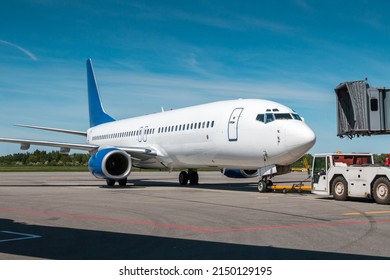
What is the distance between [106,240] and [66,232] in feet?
4.37

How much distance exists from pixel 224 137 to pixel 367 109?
6564 millimetres

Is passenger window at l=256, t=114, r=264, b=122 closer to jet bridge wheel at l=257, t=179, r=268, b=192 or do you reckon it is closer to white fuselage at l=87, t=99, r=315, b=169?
white fuselage at l=87, t=99, r=315, b=169

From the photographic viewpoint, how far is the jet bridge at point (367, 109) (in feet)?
50.2

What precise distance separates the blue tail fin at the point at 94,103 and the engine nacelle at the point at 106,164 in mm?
14045

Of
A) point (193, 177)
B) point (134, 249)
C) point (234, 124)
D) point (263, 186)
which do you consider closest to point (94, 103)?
point (193, 177)

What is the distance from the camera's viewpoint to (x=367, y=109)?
50.5ft

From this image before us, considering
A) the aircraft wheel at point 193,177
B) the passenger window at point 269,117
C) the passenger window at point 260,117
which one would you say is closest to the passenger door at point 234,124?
the passenger window at point 260,117

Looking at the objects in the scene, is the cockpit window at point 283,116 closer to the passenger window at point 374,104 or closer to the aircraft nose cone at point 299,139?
the aircraft nose cone at point 299,139

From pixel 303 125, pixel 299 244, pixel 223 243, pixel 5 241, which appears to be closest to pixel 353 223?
pixel 299 244

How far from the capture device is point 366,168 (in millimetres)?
15312

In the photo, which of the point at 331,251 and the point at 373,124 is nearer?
the point at 331,251

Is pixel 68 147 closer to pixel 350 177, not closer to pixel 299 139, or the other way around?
pixel 299 139

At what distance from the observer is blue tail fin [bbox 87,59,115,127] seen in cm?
3878

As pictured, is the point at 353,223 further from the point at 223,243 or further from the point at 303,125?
the point at 303,125
